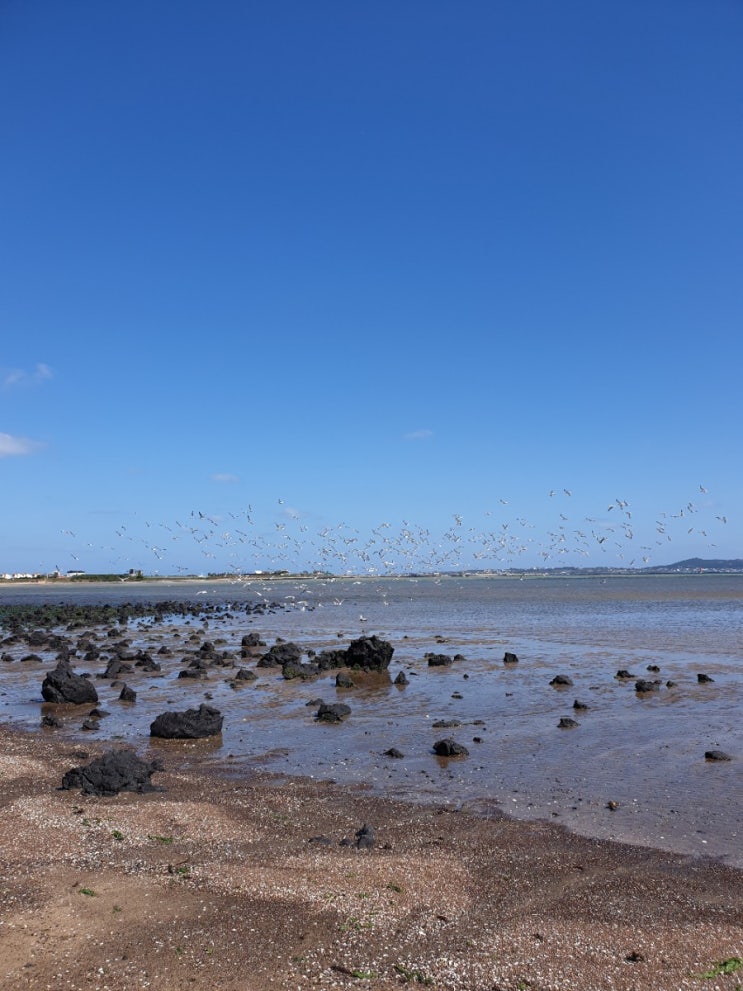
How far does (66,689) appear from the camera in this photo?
23609 millimetres

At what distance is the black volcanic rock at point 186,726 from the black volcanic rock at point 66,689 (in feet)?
18.8

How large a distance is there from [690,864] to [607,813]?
88.8 inches

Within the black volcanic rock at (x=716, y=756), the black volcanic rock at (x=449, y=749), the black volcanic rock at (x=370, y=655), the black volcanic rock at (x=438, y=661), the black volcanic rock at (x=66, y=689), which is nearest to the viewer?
the black volcanic rock at (x=716, y=756)

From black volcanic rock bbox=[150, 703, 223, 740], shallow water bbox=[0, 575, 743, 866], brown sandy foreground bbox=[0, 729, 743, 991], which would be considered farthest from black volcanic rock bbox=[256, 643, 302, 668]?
brown sandy foreground bbox=[0, 729, 743, 991]

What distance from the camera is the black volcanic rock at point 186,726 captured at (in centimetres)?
1859

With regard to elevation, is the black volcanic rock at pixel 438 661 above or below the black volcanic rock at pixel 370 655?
below

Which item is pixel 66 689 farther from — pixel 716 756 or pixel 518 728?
pixel 716 756

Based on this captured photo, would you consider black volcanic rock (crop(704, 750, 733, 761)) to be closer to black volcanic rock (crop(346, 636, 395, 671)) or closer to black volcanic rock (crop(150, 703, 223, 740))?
black volcanic rock (crop(150, 703, 223, 740))

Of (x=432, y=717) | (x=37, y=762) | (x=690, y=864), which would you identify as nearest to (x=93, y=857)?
(x=37, y=762)

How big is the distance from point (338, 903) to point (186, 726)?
35.0 ft

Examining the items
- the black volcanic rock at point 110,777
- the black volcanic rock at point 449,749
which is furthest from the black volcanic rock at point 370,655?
the black volcanic rock at point 110,777

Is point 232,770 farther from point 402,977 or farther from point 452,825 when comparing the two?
point 402,977

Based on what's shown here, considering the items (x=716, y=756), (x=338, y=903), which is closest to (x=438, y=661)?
(x=716, y=756)

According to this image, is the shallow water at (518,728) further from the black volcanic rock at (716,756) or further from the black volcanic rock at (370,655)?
the black volcanic rock at (370,655)
